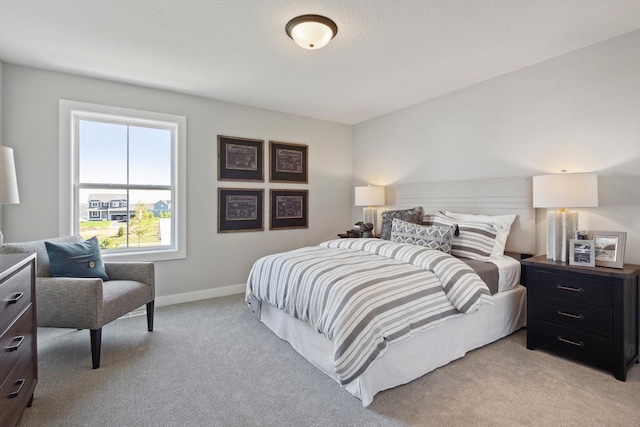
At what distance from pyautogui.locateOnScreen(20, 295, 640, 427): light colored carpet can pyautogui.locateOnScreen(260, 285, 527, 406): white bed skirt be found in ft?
0.22

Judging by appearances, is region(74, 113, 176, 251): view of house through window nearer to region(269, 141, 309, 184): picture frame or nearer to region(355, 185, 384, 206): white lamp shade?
region(269, 141, 309, 184): picture frame

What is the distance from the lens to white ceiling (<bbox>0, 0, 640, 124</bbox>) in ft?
6.93

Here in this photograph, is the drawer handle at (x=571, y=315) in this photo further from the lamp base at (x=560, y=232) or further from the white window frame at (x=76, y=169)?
the white window frame at (x=76, y=169)

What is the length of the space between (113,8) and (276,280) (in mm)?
2255

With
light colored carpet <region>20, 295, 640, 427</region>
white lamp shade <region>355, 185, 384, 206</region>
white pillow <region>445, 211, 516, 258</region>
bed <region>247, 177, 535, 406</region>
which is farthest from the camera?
white lamp shade <region>355, 185, 384, 206</region>

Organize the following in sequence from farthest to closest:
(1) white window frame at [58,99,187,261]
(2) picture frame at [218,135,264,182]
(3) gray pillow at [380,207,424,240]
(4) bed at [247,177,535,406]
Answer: (2) picture frame at [218,135,264,182] < (3) gray pillow at [380,207,424,240] < (1) white window frame at [58,99,187,261] < (4) bed at [247,177,535,406]

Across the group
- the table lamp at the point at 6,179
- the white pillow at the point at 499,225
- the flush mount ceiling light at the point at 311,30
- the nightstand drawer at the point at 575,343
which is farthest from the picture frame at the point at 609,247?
the table lamp at the point at 6,179

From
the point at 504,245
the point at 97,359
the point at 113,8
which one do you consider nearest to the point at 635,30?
the point at 504,245

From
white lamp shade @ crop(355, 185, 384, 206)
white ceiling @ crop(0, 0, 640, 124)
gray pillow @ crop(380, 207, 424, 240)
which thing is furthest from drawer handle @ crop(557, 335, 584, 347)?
white lamp shade @ crop(355, 185, 384, 206)

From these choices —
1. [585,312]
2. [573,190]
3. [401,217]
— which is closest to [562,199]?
[573,190]

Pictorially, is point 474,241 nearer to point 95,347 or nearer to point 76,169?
point 95,347

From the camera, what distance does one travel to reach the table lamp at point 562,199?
238 cm

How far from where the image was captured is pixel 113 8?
211 centimetres

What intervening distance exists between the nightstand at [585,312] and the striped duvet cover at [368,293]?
0.52 metres
